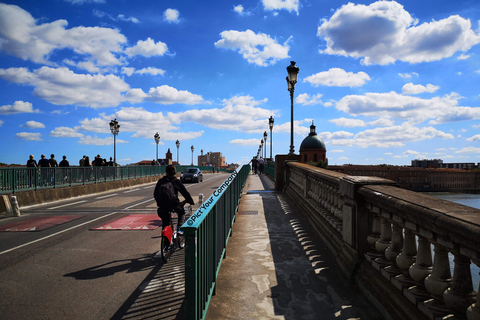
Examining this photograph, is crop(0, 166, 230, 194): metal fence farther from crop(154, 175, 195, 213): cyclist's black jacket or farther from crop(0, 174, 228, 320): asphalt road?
crop(154, 175, 195, 213): cyclist's black jacket

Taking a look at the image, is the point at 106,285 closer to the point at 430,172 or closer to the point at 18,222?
the point at 18,222

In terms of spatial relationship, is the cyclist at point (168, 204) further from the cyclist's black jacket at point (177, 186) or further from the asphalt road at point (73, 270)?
the asphalt road at point (73, 270)

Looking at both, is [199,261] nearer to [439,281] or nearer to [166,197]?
[439,281]

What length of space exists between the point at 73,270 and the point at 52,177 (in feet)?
42.3

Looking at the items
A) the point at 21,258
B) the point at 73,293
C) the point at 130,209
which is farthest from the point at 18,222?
the point at 73,293

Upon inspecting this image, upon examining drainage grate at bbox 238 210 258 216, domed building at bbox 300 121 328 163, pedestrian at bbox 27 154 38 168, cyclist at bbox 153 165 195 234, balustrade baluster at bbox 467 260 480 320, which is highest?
domed building at bbox 300 121 328 163

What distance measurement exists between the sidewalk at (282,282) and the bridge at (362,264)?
1 cm

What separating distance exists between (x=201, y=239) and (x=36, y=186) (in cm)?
1522

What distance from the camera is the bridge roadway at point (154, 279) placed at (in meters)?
3.74

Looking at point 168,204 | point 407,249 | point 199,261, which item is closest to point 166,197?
point 168,204

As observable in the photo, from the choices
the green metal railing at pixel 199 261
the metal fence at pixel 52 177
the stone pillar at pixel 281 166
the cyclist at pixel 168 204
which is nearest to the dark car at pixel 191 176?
the metal fence at pixel 52 177

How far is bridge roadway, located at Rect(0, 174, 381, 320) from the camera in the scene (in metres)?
3.74

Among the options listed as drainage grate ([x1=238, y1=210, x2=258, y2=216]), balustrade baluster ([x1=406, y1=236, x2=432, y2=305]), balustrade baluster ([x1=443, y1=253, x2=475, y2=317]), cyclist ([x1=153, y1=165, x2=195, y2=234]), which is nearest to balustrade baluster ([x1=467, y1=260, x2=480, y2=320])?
balustrade baluster ([x1=443, y1=253, x2=475, y2=317])

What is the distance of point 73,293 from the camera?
4.42 meters
